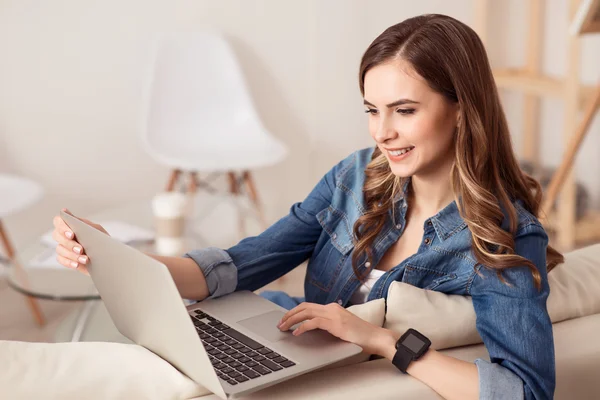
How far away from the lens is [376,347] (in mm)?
1316

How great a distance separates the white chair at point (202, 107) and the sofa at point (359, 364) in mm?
2151

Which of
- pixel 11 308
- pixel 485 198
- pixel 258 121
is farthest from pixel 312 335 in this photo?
pixel 258 121

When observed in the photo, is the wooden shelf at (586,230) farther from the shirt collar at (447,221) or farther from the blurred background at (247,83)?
the shirt collar at (447,221)

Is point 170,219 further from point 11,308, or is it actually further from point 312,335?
point 312,335

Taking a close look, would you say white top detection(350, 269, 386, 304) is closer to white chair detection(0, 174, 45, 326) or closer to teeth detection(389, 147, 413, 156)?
teeth detection(389, 147, 413, 156)

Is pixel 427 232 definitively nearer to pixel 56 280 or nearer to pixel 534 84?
pixel 56 280

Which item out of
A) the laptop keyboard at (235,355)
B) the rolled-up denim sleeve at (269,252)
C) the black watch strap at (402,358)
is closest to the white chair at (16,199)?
the rolled-up denim sleeve at (269,252)

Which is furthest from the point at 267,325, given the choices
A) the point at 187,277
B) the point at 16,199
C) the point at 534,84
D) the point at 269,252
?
the point at 534,84

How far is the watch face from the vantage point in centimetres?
127

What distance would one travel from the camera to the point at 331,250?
1.68 metres

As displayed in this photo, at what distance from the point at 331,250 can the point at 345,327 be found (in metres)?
0.38

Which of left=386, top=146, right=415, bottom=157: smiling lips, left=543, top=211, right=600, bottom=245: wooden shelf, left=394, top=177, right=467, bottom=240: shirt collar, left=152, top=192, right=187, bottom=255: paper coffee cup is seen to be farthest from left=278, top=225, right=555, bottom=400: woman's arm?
left=543, top=211, right=600, bottom=245: wooden shelf

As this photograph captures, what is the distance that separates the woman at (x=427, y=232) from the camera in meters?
1.29

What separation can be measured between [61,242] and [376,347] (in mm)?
527
